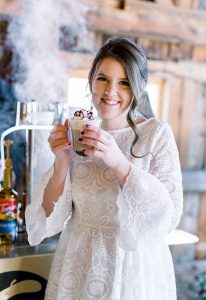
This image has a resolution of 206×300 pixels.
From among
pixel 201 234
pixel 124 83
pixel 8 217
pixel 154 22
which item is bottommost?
pixel 201 234

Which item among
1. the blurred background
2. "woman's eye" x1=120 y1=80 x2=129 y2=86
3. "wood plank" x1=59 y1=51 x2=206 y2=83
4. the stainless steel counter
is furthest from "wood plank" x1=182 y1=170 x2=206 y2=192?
"woman's eye" x1=120 y1=80 x2=129 y2=86

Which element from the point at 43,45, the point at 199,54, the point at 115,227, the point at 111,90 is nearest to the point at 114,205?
Answer: the point at 115,227

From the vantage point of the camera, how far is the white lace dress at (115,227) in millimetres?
1231

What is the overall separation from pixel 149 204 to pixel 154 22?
1.35 metres

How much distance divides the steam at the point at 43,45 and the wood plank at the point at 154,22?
0.38 ft

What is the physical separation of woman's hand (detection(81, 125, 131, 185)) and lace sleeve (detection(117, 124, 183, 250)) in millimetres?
43

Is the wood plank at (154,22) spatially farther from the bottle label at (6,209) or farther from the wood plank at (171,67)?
the bottle label at (6,209)

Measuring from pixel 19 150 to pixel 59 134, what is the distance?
0.80m

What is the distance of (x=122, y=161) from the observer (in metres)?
1.18

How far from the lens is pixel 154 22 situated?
2.26 metres

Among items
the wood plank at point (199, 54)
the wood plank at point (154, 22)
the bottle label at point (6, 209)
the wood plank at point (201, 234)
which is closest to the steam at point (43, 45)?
the wood plank at point (154, 22)

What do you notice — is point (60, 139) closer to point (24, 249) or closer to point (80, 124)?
point (80, 124)

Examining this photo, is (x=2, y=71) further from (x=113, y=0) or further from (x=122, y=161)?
(x=122, y=161)

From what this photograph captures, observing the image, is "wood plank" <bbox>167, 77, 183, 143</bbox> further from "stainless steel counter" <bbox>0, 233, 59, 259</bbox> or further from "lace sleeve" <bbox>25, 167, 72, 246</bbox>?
"lace sleeve" <bbox>25, 167, 72, 246</bbox>
